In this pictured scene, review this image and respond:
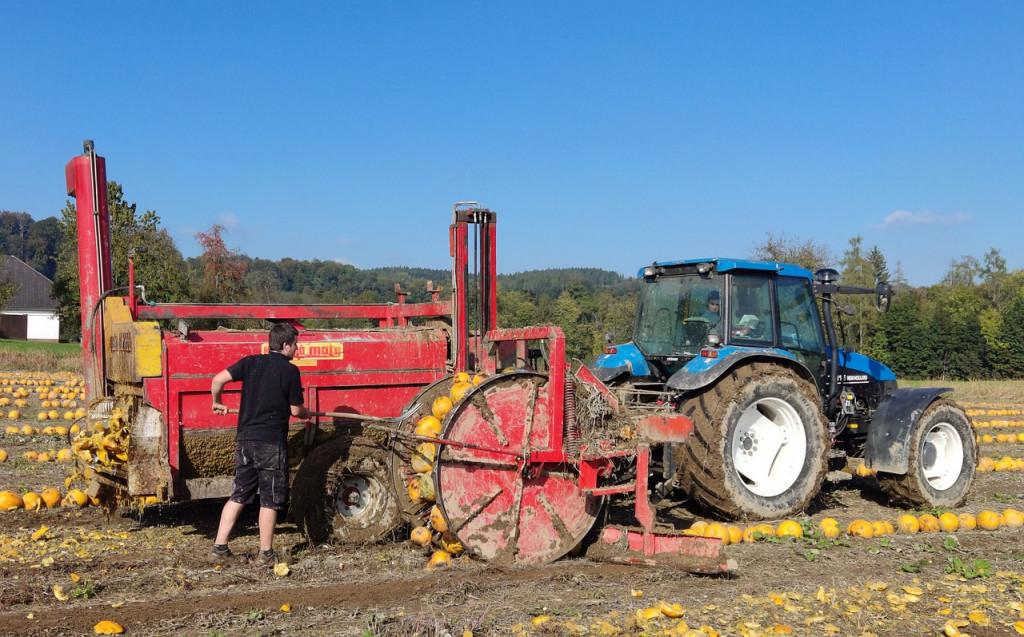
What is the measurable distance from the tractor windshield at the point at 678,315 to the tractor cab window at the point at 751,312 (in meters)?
0.16

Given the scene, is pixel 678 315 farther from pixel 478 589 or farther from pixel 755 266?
pixel 478 589

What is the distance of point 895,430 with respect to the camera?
834cm

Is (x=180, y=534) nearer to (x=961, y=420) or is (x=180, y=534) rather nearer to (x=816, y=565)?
(x=816, y=565)

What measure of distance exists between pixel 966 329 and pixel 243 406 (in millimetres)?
45413

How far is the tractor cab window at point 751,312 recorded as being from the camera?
26.7 ft

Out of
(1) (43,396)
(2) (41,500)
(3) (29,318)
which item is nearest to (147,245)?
(1) (43,396)

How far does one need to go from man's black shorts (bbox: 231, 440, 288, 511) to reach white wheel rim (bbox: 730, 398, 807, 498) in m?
4.23

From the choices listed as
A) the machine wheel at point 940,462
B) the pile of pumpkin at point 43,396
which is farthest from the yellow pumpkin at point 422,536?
the pile of pumpkin at point 43,396

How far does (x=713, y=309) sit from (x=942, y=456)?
123 inches

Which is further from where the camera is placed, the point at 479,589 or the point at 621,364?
the point at 621,364

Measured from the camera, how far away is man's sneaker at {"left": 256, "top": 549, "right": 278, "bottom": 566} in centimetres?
592

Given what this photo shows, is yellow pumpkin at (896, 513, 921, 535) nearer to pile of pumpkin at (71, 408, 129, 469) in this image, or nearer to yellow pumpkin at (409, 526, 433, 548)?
yellow pumpkin at (409, 526, 433, 548)

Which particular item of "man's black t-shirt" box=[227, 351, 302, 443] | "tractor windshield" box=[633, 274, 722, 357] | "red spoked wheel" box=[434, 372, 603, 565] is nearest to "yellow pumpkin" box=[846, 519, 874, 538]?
"tractor windshield" box=[633, 274, 722, 357]

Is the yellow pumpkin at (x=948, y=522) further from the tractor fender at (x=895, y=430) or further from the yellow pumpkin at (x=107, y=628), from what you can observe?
the yellow pumpkin at (x=107, y=628)
